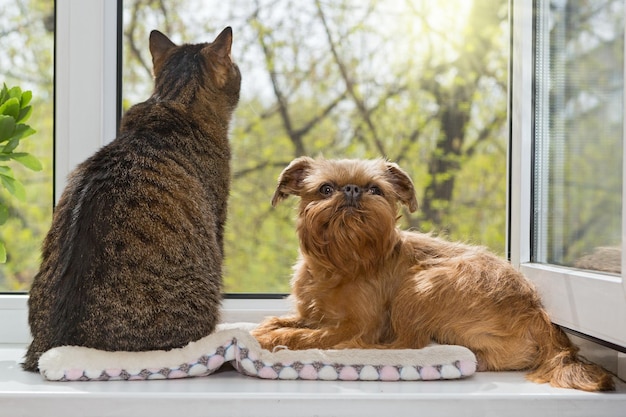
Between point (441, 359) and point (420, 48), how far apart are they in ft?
5.54

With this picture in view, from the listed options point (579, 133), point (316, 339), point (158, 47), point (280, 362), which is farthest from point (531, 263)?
point (158, 47)

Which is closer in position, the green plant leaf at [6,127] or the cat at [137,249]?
the cat at [137,249]

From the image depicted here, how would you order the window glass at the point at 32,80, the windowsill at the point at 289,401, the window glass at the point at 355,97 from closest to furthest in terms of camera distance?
the windowsill at the point at 289,401 < the window glass at the point at 32,80 < the window glass at the point at 355,97

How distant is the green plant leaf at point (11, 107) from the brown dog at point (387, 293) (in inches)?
26.3

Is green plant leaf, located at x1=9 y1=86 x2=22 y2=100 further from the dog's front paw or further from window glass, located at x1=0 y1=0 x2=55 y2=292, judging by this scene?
the dog's front paw

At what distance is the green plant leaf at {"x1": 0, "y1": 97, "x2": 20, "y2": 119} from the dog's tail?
1225 millimetres

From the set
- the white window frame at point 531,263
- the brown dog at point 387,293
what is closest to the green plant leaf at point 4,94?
the brown dog at point 387,293

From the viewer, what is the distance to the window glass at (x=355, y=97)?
2.41 m

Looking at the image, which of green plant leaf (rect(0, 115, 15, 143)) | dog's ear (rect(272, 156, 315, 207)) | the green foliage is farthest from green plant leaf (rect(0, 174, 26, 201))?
dog's ear (rect(272, 156, 315, 207))

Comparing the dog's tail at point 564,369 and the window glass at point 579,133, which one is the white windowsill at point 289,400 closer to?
the dog's tail at point 564,369

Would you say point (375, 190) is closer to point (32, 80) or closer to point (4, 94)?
point (4, 94)

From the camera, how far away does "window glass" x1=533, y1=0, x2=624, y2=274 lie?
4.15 ft

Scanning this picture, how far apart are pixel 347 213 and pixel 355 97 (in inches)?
53.5

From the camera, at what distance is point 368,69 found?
8.63ft
